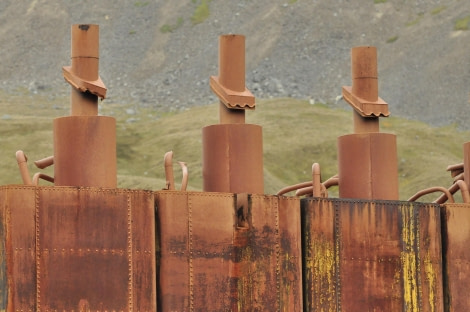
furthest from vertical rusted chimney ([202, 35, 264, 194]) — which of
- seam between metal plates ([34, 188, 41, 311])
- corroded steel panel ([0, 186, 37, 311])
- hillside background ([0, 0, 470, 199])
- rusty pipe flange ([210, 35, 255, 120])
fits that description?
hillside background ([0, 0, 470, 199])

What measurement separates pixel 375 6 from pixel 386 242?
4191 inches

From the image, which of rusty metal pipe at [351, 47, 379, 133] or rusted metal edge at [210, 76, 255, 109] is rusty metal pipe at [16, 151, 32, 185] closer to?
rusted metal edge at [210, 76, 255, 109]

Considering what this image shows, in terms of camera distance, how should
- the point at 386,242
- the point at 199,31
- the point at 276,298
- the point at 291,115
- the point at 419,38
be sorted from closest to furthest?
1. the point at 276,298
2. the point at 386,242
3. the point at 291,115
4. the point at 419,38
5. the point at 199,31

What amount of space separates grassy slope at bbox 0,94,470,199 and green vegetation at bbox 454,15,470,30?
58.7 feet

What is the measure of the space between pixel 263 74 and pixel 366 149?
90.2 m

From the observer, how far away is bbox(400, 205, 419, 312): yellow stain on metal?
2583 cm

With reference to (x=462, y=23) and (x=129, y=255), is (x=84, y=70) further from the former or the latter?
(x=462, y=23)

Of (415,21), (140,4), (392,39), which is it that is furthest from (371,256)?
(140,4)

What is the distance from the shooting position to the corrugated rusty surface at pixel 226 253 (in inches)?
911

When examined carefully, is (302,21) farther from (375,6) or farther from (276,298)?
(276,298)

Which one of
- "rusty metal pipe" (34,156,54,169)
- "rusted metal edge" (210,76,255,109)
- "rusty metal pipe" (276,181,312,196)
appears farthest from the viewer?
"rusty metal pipe" (276,181,312,196)

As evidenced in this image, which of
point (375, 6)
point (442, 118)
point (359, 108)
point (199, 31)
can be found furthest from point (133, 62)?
point (359, 108)

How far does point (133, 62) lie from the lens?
126 meters

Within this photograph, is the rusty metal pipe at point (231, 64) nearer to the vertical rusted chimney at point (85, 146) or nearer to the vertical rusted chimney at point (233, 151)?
the vertical rusted chimney at point (233, 151)
